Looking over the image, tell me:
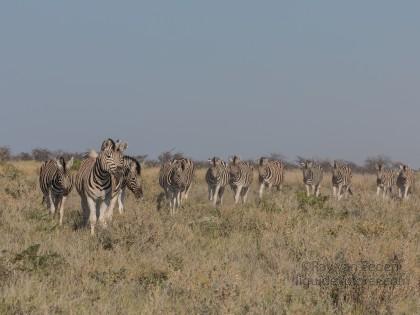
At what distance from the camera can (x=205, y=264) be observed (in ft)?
25.9

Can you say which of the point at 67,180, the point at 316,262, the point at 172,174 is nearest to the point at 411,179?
the point at 172,174

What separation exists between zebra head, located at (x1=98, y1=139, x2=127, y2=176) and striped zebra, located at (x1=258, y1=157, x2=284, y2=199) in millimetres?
13685

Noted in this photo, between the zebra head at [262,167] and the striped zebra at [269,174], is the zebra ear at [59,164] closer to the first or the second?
the striped zebra at [269,174]

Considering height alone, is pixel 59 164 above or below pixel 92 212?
above

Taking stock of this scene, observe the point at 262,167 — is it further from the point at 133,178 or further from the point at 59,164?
the point at 59,164

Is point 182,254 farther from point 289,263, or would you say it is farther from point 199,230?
point 199,230

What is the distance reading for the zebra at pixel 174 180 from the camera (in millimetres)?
17938

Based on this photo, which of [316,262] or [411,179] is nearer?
[316,262]

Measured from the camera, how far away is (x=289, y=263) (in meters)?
8.44

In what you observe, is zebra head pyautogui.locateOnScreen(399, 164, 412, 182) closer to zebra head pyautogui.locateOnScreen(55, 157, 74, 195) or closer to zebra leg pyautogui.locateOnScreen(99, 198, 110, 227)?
zebra head pyautogui.locateOnScreen(55, 157, 74, 195)

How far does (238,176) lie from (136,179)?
26.5 ft

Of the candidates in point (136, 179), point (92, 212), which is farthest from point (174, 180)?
point (92, 212)

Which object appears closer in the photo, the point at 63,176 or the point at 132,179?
the point at 63,176

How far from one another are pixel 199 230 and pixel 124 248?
2.55 metres
